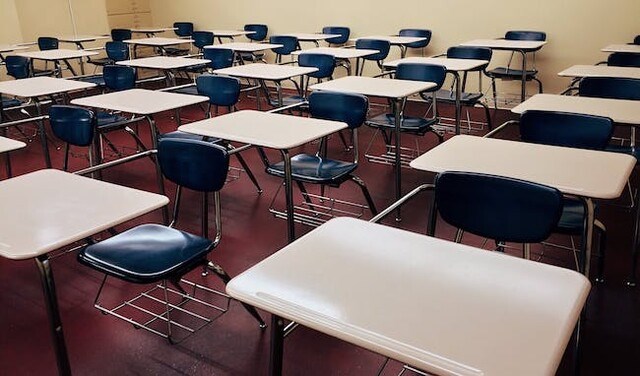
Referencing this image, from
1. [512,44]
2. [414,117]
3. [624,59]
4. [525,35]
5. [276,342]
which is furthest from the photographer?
[525,35]

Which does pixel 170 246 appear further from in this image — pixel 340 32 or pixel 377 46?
pixel 340 32

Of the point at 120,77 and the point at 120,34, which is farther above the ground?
the point at 120,34

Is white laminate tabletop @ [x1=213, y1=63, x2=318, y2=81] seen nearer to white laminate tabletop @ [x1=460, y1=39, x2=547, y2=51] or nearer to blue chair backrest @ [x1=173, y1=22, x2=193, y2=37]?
white laminate tabletop @ [x1=460, y1=39, x2=547, y2=51]

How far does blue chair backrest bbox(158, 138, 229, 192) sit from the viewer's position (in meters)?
2.46

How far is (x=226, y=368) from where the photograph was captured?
2.35 m

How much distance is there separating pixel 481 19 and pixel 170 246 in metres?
5.64

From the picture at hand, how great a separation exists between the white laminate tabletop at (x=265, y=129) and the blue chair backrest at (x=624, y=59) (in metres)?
3.24

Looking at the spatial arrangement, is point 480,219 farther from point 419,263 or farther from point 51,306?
point 51,306

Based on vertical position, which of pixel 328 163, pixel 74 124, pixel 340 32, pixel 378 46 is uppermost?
pixel 340 32

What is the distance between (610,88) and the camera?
3.91 m

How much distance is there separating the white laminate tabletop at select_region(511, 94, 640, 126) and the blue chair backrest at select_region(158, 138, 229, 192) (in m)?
1.73

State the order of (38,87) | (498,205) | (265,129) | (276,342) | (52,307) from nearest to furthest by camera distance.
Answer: (276,342) < (52,307) < (498,205) < (265,129) < (38,87)

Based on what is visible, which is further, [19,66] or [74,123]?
[19,66]

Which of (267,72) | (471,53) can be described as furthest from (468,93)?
(267,72)
